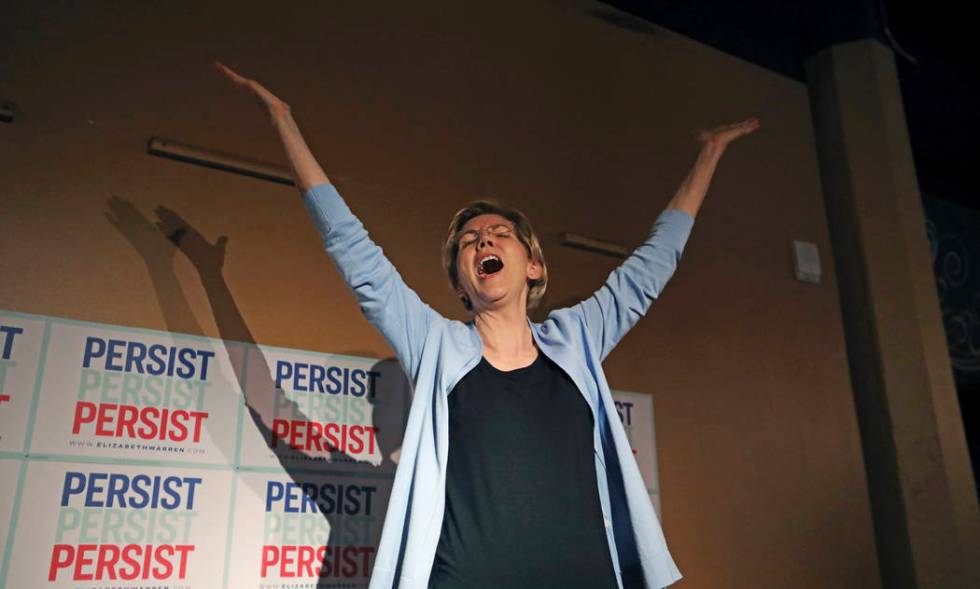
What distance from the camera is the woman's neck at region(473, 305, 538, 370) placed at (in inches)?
55.5

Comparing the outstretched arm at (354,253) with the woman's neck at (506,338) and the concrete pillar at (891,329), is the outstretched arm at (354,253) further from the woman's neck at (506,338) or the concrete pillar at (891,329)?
the concrete pillar at (891,329)

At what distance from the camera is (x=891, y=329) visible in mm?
2639

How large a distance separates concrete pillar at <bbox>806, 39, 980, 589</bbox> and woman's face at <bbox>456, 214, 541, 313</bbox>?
1.59m

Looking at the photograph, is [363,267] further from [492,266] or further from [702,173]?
[702,173]

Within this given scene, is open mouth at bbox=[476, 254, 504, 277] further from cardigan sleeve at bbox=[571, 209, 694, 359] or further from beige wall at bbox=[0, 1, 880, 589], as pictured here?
beige wall at bbox=[0, 1, 880, 589]

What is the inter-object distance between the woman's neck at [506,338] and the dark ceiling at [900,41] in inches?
61.6

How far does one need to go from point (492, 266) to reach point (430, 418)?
0.31m

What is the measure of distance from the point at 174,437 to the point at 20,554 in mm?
323

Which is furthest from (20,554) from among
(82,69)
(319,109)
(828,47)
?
(828,47)

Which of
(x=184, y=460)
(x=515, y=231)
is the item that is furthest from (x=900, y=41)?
(x=184, y=460)

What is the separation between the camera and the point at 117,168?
5.89ft

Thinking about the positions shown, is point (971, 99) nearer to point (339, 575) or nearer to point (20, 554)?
point (339, 575)

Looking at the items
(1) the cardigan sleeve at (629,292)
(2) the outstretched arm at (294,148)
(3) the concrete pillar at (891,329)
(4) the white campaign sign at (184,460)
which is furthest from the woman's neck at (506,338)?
(3) the concrete pillar at (891,329)

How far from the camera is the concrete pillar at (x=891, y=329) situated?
2453mm
